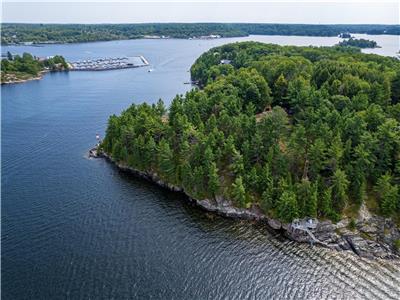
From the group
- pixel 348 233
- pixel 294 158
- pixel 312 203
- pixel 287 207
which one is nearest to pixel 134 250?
pixel 287 207

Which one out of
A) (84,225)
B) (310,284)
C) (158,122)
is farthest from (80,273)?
(158,122)

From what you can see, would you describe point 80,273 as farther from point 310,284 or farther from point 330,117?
point 330,117

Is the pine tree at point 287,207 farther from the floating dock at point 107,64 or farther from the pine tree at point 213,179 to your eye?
the floating dock at point 107,64

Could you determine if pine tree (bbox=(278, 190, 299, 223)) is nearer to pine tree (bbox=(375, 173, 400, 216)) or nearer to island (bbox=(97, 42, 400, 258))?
island (bbox=(97, 42, 400, 258))

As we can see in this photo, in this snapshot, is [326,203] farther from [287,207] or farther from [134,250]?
[134,250]

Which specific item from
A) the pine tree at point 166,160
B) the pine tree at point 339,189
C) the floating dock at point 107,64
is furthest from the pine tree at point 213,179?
the floating dock at point 107,64
